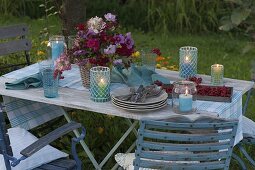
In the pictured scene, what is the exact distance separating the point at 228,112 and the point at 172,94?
355mm

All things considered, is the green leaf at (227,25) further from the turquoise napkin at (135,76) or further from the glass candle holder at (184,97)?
the turquoise napkin at (135,76)

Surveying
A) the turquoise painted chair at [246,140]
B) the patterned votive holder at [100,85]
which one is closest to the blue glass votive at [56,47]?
the patterned votive holder at [100,85]

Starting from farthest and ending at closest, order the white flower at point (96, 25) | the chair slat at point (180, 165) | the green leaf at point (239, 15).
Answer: the white flower at point (96, 25)
the chair slat at point (180, 165)
the green leaf at point (239, 15)

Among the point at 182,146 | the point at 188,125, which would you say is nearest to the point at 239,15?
the point at 188,125

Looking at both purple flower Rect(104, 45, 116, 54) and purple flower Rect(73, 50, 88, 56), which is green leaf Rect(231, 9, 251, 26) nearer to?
purple flower Rect(104, 45, 116, 54)

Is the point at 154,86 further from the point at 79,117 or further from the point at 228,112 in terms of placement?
the point at 79,117

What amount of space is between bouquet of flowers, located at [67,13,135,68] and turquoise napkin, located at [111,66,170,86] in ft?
0.50

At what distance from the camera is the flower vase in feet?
11.9

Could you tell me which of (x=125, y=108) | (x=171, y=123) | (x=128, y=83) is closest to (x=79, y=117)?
(x=128, y=83)

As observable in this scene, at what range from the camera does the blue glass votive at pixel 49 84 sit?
3497 millimetres

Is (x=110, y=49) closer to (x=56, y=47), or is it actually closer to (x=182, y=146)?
(x=56, y=47)

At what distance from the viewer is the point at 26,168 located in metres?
3.18

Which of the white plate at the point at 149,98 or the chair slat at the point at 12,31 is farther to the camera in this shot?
the chair slat at the point at 12,31

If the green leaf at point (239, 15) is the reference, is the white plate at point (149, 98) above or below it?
below
